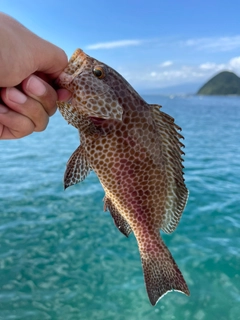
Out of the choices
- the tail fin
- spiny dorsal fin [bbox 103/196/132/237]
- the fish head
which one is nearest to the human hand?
the fish head

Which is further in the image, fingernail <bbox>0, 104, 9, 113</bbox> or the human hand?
fingernail <bbox>0, 104, 9, 113</bbox>

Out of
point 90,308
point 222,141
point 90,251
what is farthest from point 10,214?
point 222,141

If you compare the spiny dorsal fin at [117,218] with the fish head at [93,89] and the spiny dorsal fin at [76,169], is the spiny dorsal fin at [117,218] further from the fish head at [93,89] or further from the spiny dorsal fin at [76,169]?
the fish head at [93,89]

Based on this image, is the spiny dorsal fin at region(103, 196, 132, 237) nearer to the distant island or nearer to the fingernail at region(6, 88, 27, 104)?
the fingernail at region(6, 88, 27, 104)

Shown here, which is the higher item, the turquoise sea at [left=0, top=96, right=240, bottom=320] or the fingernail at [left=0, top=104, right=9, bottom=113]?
the fingernail at [left=0, top=104, right=9, bottom=113]

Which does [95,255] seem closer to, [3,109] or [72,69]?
[3,109]
